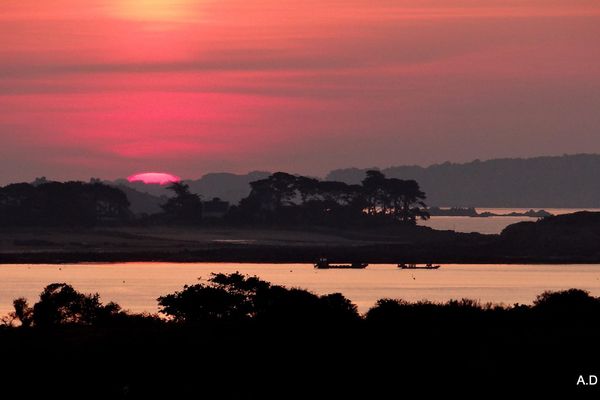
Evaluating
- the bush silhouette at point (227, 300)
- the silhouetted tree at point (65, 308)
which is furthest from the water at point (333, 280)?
the bush silhouette at point (227, 300)

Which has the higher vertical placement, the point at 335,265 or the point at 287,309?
the point at 335,265

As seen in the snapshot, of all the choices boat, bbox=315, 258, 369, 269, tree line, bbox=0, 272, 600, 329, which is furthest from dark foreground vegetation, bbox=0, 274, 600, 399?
boat, bbox=315, 258, 369, 269

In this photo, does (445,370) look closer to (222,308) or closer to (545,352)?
(545,352)

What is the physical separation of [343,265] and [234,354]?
137m

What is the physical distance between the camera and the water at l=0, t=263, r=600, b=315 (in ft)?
420

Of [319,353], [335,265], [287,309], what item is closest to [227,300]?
[287,309]

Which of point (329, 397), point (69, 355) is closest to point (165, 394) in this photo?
point (329, 397)

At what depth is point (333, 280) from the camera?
152m

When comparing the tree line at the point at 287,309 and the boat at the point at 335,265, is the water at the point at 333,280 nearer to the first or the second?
the boat at the point at 335,265

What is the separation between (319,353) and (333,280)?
106754mm

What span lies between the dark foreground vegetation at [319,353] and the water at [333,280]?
5220cm

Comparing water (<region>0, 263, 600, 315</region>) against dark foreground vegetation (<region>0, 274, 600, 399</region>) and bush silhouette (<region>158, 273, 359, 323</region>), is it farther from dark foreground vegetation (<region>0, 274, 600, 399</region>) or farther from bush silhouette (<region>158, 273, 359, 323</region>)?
dark foreground vegetation (<region>0, 274, 600, 399</region>)

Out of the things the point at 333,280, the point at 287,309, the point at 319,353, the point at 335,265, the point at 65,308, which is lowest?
the point at 319,353

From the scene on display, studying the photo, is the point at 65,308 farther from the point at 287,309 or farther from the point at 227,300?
the point at 287,309
